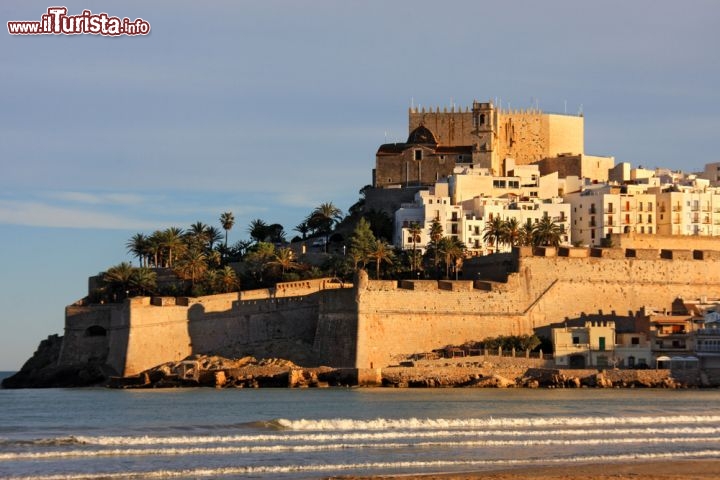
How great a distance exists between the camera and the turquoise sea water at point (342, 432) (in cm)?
2725

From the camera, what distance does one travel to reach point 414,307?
55625mm

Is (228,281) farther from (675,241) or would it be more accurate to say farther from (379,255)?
(675,241)

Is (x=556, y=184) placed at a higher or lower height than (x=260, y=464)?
higher

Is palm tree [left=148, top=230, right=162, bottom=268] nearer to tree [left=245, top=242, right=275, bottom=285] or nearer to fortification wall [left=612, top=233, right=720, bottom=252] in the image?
tree [left=245, top=242, right=275, bottom=285]

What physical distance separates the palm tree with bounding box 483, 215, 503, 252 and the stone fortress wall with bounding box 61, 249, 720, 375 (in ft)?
11.3

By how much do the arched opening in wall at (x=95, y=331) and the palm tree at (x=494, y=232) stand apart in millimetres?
17611

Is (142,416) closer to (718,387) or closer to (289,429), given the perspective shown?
(289,429)

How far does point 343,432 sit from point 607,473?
865 cm

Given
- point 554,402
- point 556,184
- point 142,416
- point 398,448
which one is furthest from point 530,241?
point 398,448

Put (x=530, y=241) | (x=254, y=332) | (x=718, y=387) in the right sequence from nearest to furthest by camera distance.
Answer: (x=718, y=387), (x=254, y=332), (x=530, y=241)

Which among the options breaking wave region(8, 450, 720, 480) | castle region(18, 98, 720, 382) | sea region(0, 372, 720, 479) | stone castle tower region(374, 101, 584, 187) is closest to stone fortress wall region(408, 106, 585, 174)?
stone castle tower region(374, 101, 584, 187)

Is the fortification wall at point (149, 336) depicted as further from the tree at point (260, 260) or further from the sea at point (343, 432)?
the sea at point (343, 432)

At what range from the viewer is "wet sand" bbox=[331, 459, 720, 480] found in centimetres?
2531

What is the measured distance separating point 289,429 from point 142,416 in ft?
23.8
